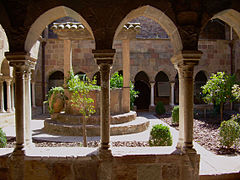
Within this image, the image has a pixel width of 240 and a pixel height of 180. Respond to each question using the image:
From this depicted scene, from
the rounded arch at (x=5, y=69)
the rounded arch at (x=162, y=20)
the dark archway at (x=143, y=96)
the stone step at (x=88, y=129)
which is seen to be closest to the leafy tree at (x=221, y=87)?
the stone step at (x=88, y=129)

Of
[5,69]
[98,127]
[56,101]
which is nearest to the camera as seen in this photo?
[98,127]

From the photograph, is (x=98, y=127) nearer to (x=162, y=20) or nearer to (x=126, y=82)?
(x=126, y=82)

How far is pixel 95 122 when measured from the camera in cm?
723

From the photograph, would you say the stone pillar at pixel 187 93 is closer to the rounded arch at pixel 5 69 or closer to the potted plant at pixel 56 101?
the potted plant at pixel 56 101

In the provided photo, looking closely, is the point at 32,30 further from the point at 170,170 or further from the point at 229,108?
the point at 229,108

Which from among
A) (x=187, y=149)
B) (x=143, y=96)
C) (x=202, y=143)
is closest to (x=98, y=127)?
(x=202, y=143)

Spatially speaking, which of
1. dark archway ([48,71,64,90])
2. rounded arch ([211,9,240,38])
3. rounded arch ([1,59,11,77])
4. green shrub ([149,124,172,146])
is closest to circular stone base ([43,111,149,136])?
green shrub ([149,124,172,146])

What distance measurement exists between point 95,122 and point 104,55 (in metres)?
4.54

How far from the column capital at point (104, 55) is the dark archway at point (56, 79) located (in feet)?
38.9

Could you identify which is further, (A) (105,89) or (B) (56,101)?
(B) (56,101)

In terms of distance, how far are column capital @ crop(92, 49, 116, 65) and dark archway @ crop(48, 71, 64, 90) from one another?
1186 centimetres

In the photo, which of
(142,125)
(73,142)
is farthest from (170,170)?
(142,125)

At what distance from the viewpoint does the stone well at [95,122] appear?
687cm

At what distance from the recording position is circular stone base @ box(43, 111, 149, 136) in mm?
6844
